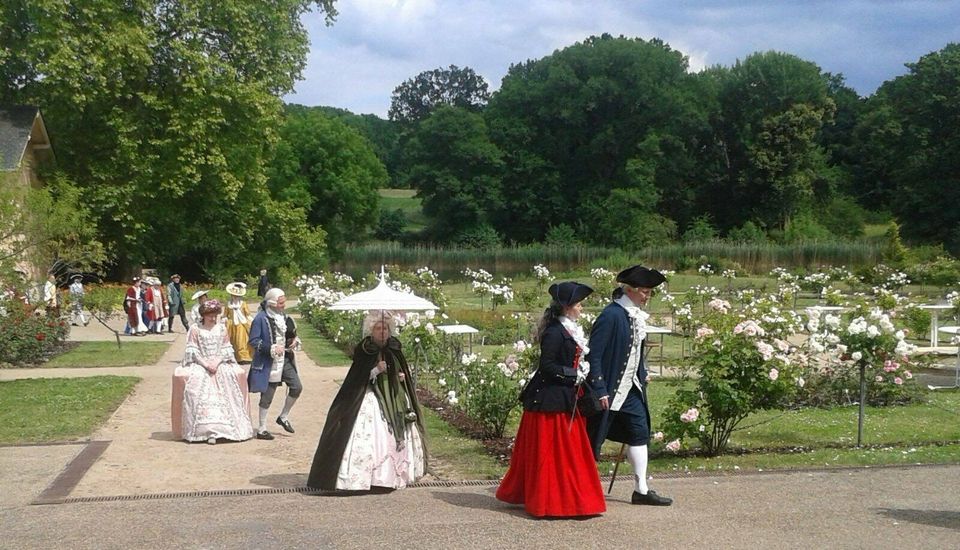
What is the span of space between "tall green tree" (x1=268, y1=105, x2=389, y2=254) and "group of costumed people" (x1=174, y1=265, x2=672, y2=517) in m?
51.7

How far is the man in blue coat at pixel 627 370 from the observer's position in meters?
7.39

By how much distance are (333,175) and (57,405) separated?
48.4 m

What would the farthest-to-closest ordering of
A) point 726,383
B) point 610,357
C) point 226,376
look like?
point 226,376 < point 726,383 < point 610,357

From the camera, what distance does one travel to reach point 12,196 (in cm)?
1586

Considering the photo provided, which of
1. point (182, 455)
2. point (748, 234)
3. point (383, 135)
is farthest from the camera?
point (383, 135)

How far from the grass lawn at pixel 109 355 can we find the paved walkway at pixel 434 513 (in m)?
9.46

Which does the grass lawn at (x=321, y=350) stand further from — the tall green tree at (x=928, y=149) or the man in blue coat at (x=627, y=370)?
the tall green tree at (x=928, y=149)

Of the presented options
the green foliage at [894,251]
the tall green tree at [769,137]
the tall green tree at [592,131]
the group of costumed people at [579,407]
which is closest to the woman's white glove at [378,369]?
the group of costumed people at [579,407]

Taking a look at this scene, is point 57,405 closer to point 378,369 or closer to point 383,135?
point 378,369

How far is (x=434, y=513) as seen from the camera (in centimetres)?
734

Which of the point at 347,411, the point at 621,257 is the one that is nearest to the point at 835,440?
the point at 347,411

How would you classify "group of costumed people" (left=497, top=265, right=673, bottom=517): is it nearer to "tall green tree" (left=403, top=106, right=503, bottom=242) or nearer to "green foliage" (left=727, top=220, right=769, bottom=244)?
"green foliage" (left=727, top=220, right=769, bottom=244)

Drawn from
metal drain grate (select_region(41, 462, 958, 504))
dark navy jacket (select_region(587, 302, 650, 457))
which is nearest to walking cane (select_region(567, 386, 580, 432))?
dark navy jacket (select_region(587, 302, 650, 457))

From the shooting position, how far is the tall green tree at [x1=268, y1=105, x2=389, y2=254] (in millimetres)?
60781
